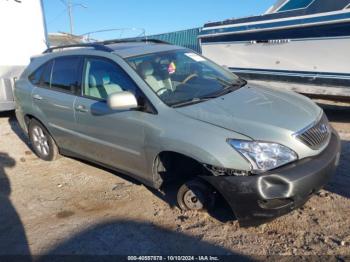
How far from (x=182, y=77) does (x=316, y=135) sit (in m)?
1.61

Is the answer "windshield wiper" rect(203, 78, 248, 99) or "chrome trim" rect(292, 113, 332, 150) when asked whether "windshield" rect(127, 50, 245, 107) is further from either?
"chrome trim" rect(292, 113, 332, 150)

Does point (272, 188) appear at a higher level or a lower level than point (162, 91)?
lower

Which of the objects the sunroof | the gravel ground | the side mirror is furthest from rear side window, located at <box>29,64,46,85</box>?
the sunroof

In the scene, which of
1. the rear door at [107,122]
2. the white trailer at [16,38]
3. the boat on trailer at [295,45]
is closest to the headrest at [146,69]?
the rear door at [107,122]

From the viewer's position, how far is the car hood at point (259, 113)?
129 inches

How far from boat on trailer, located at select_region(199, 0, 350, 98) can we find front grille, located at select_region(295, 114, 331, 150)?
9.67 ft

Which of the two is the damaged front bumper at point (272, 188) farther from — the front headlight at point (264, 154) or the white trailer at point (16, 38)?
the white trailer at point (16, 38)

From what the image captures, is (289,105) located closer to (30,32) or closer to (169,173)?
(169,173)

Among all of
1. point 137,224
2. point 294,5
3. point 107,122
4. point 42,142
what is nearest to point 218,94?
point 107,122

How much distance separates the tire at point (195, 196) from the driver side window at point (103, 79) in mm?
1159

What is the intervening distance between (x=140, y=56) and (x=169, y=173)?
A: 4.62 feet

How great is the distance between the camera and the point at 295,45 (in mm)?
6793

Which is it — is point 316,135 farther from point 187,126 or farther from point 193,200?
point 193,200

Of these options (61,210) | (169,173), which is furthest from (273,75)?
(61,210)
